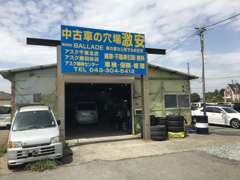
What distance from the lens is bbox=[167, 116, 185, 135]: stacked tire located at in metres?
11.1

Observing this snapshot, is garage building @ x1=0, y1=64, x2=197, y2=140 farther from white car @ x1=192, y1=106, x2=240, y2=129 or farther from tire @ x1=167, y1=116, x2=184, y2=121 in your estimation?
white car @ x1=192, y1=106, x2=240, y2=129

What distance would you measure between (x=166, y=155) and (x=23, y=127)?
213 inches

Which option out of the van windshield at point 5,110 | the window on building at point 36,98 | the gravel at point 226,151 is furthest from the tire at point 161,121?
the van windshield at point 5,110

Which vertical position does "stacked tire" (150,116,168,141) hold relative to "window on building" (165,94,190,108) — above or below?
below

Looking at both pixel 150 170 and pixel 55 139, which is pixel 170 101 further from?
pixel 55 139

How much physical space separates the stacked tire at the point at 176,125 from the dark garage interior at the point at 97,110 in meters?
2.48

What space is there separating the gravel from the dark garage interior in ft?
17.0

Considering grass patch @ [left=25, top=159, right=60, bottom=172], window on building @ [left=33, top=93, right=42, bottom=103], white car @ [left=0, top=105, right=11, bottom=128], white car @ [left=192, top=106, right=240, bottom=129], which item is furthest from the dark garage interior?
white car @ [left=192, top=106, right=240, bottom=129]

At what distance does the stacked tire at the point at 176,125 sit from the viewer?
A: 1108 centimetres

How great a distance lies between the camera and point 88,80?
420 inches

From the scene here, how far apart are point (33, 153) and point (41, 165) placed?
1.52ft

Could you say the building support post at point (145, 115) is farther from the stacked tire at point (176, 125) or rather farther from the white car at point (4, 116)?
the white car at point (4, 116)

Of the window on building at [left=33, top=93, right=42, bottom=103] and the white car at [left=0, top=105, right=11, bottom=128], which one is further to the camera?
the white car at [left=0, top=105, right=11, bottom=128]

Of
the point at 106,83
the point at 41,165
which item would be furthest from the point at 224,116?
the point at 41,165
